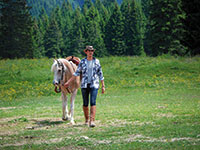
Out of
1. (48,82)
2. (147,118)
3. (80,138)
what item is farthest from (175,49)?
(80,138)

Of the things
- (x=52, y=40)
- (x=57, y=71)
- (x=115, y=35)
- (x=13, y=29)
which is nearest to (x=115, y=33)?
(x=115, y=35)

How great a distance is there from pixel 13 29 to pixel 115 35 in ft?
96.0

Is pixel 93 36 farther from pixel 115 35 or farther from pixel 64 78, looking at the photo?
pixel 64 78

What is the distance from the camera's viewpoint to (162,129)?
28.0 feet

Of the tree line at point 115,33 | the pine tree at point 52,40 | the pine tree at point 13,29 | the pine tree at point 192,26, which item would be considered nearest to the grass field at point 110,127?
the pine tree at point 192,26

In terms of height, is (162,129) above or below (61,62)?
below

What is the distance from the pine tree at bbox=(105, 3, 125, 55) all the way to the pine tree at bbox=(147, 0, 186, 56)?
102 feet

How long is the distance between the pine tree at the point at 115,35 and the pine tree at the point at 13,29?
25822 mm

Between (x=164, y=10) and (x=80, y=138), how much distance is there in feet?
136

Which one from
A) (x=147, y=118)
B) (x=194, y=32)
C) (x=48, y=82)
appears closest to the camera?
(x=147, y=118)

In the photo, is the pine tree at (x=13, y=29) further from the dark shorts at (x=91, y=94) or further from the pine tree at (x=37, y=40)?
the dark shorts at (x=91, y=94)

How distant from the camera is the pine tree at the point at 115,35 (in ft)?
260

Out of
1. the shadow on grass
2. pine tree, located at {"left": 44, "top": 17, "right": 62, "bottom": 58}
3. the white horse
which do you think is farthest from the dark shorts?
pine tree, located at {"left": 44, "top": 17, "right": 62, "bottom": 58}

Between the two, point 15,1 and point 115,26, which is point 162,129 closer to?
point 15,1
